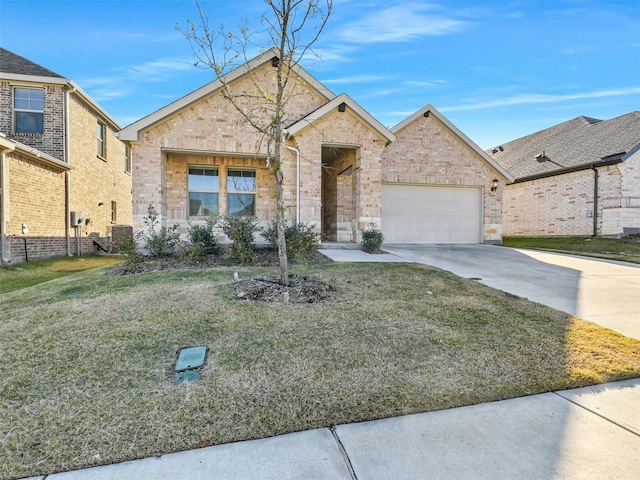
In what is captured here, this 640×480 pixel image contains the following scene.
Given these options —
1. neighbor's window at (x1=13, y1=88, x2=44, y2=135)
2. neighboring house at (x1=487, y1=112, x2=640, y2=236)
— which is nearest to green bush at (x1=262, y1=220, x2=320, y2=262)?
neighbor's window at (x1=13, y1=88, x2=44, y2=135)

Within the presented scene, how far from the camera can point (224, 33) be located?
566cm

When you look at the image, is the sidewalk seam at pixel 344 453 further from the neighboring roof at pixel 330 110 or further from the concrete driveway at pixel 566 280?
the neighboring roof at pixel 330 110

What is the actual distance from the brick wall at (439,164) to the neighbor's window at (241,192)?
518 centimetres

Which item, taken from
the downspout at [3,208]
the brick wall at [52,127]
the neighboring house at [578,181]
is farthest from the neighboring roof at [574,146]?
the downspout at [3,208]

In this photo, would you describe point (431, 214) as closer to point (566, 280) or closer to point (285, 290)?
point (566, 280)

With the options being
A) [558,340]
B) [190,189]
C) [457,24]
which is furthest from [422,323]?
[190,189]

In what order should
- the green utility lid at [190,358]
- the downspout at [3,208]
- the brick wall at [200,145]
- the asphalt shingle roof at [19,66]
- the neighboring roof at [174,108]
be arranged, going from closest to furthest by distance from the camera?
the green utility lid at [190,358], the downspout at [3,208], the neighboring roof at [174,108], the brick wall at [200,145], the asphalt shingle roof at [19,66]

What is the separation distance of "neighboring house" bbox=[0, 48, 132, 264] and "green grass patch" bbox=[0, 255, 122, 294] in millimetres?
529

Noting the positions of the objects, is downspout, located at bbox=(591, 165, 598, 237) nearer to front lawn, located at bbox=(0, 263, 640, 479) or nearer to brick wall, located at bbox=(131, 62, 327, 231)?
brick wall, located at bbox=(131, 62, 327, 231)

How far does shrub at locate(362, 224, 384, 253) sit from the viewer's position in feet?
32.8

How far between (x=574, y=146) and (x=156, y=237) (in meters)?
20.8

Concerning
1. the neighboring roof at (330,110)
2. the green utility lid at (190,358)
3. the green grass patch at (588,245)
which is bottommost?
the green utility lid at (190,358)

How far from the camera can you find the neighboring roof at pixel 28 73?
39.8 ft

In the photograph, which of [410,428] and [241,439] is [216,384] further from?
[410,428]
